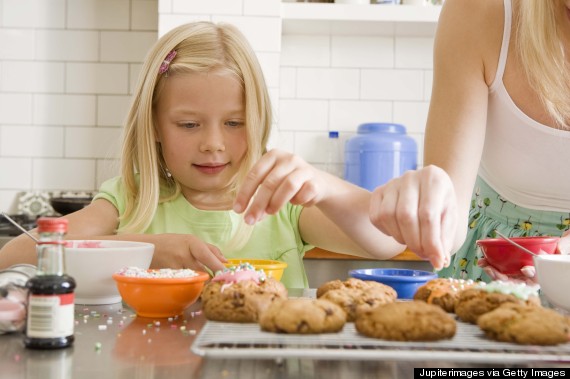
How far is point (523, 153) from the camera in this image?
135cm

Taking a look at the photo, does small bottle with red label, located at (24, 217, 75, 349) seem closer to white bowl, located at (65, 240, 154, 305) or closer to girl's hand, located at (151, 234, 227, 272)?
white bowl, located at (65, 240, 154, 305)

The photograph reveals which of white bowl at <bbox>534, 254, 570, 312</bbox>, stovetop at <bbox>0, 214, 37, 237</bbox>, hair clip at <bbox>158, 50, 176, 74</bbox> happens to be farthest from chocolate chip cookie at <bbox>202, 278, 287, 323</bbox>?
stovetop at <bbox>0, 214, 37, 237</bbox>

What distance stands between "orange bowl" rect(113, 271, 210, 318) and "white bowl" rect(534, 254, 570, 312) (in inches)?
18.1

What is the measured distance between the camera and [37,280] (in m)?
0.70

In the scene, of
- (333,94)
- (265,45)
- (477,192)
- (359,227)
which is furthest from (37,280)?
(333,94)

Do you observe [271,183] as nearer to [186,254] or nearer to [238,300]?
[238,300]

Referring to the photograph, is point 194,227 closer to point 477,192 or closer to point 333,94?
point 477,192

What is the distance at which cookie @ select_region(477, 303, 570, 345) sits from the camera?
2.12 ft

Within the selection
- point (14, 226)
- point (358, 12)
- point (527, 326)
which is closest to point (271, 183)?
point (527, 326)

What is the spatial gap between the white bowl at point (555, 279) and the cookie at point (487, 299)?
76 millimetres

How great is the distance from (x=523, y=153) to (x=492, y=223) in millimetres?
191

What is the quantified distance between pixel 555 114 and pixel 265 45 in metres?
1.45

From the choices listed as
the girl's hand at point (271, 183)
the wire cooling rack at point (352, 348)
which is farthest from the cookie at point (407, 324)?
the girl's hand at point (271, 183)

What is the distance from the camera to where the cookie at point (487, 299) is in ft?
2.53
